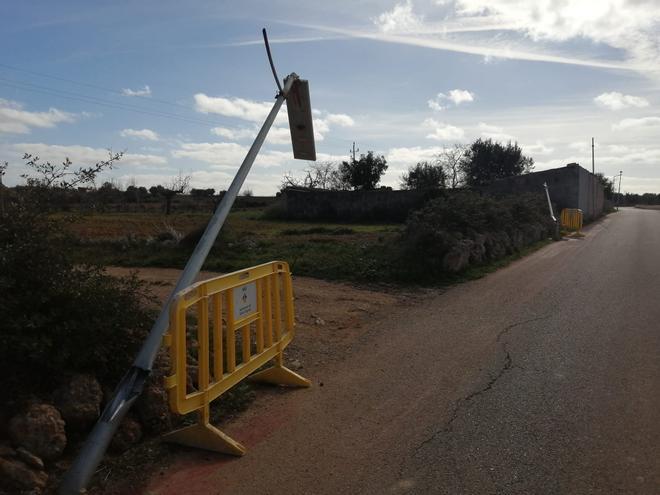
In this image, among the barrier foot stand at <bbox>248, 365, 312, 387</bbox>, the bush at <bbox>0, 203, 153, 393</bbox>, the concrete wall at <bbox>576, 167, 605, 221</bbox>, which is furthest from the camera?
the concrete wall at <bbox>576, 167, 605, 221</bbox>

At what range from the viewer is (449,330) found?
7004mm

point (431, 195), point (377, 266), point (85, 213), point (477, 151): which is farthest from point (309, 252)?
point (477, 151)

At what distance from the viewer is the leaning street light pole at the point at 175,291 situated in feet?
10.7

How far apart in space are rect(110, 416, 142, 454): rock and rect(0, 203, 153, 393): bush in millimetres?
455

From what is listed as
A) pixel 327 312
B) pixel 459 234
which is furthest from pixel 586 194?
pixel 327 312

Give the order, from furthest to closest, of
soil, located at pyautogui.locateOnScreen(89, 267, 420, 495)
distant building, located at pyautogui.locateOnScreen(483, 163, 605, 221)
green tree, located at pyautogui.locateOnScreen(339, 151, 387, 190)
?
green tree, located at pyautogui.locateOnScreen(339, 151, 387, 190)
distant building, located at pyautogui.locateOnScreen(483, 163, 605, 221)
soil, located at pyautogui.locateOnScreen(89, 267, 420, 495)

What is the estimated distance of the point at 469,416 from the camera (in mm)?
4258

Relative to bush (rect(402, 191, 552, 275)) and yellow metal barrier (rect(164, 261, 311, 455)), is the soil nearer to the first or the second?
yellow metal barrier (rect(164, 261, 311, 455))

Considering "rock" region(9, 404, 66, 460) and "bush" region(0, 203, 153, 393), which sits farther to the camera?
"bush" region(0, 203, 153, 393)

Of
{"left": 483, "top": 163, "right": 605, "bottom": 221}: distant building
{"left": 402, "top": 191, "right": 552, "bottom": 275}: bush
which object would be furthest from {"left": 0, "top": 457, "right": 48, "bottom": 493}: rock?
{"left": 483, "top": 163, "right": 605, "bottom": 221}: distant building

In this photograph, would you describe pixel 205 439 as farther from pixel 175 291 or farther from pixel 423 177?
pixel 423 177

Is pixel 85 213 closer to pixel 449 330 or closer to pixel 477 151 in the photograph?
pixel 449 330

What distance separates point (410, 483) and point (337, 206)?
30.1 meters

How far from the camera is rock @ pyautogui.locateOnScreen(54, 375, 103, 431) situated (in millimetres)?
3707
